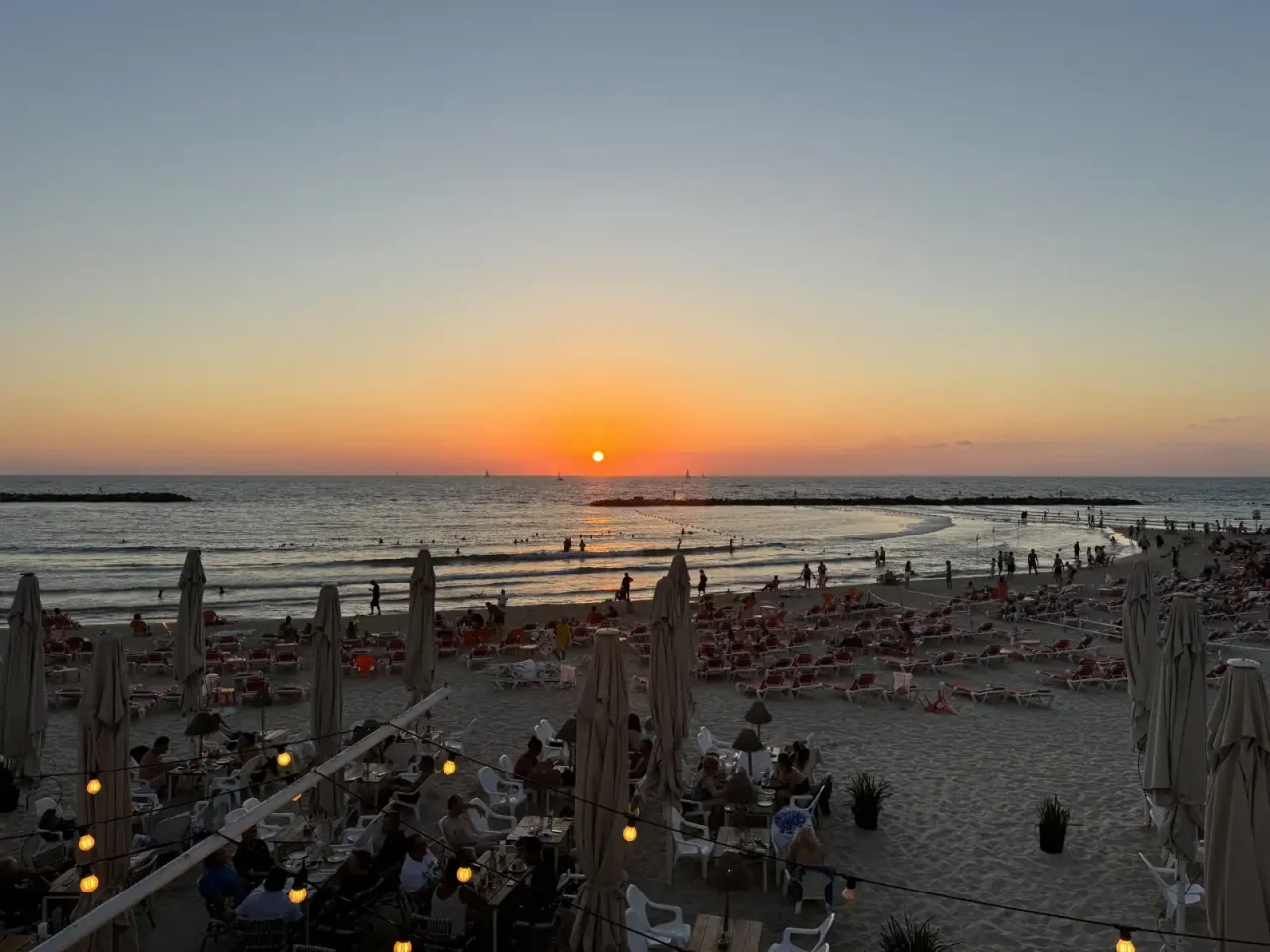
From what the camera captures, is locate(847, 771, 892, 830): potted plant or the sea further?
the sea

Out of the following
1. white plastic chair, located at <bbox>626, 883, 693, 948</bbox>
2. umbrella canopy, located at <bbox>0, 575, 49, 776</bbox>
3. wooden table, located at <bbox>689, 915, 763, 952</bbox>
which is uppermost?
umbrella canopy, located at <bbox>0, 575, 49, 776</bbox>

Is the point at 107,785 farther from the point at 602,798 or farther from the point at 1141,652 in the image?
the point at 1141,652

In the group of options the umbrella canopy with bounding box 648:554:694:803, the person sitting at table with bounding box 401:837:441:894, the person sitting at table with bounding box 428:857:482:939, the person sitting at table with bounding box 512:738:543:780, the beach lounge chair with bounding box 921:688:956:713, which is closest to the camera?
the person sitting at table with bounding box 428:857:482:939

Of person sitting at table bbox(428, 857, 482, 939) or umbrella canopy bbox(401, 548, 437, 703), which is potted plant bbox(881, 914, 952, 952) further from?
umbrella canopy bbox(401, 548, 437, 703)

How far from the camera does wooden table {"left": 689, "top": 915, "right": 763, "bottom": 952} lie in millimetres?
6672

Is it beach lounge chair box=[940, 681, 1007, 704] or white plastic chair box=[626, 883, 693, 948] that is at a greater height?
white plastic chair box=[626, 883, 693, 948]

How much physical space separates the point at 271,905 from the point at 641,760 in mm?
5324

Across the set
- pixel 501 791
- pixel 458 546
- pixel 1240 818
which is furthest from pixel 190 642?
pixel 458 546

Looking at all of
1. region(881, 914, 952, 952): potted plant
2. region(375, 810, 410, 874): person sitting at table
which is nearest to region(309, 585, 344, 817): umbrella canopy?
region(375, 810, 410, 874): person sitting at table

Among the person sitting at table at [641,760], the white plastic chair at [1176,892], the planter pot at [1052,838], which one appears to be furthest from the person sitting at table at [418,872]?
the white plastic chair at [1176,892]

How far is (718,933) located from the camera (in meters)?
6.87

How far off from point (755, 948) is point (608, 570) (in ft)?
129

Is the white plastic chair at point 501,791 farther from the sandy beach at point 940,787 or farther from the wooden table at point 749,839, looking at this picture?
the wooden table at point 749,839

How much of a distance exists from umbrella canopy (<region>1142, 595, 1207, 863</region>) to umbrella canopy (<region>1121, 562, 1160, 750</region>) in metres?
2.25
